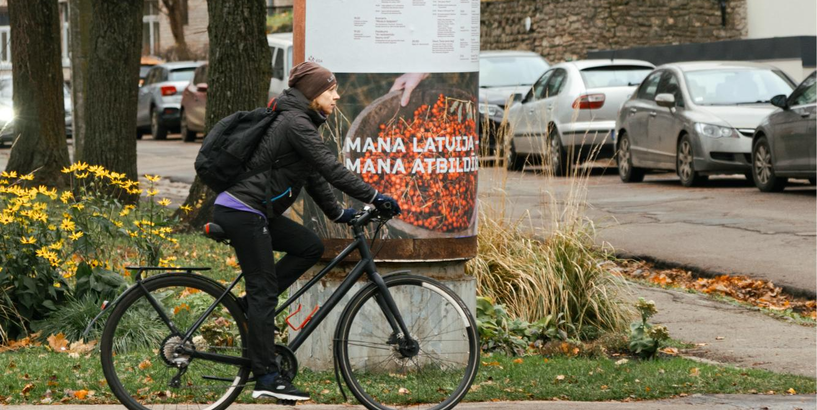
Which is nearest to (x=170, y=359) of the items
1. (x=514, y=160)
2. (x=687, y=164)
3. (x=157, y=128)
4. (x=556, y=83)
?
(x=687, y=164)

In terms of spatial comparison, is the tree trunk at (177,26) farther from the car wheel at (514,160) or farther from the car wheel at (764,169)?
the car wheel at (764,169)

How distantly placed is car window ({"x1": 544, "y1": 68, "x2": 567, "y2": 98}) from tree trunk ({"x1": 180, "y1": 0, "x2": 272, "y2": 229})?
8.42 metres

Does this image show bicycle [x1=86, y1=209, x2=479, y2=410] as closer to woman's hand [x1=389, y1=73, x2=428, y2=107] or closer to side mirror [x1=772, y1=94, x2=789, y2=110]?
woman's hand [x1=389, y1=73, x2=428, y2=107]

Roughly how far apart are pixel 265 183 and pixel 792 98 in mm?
11123

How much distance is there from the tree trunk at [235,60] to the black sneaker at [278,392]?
699 centimetres

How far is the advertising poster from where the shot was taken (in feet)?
21.7

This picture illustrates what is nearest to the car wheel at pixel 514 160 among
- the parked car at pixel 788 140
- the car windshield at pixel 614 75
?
the car windshield at pixel 614 75

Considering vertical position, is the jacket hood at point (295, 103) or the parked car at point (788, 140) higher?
the jacket hood at point (295, 103)

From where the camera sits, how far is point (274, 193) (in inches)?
224

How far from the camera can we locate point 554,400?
6371 mm

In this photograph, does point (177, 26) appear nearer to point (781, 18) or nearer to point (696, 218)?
point (781, 18)

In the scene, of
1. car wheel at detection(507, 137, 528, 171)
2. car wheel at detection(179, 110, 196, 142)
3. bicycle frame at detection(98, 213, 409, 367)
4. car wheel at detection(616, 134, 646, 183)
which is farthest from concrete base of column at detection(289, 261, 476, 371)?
car wheel at detection(179, 110, 196, 142)

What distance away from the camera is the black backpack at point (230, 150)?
18.3 ft

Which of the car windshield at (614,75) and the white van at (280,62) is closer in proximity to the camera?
the car windshield at (614,75)
